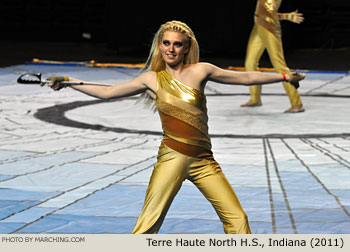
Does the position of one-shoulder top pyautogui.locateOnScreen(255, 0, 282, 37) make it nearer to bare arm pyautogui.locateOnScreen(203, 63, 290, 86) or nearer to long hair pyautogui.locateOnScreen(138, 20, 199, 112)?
bare arm pyautogui.locateOnScreen(203, 63, 290, 86)

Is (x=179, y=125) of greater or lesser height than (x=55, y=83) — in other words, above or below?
below

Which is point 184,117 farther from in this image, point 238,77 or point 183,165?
point 238,77

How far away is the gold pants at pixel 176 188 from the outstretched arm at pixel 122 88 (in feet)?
1.04

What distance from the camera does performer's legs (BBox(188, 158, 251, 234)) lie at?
110 inches

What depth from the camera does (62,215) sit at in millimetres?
3703

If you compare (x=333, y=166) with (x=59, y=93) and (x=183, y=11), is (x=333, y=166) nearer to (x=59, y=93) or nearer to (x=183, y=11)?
(x=59, y=93)

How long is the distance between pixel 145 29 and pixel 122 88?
1374 cm

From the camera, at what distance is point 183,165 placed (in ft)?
9.43

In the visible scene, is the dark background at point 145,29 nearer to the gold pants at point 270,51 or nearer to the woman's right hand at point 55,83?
the gold pants at point 270,51

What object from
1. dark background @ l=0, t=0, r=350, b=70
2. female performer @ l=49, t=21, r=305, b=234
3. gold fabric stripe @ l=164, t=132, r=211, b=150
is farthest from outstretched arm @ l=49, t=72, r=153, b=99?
dark background @ l=0, t=0, r=350, b=70

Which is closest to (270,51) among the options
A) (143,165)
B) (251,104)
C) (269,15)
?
(269,15)

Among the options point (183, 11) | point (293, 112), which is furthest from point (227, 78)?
point (183, 11)

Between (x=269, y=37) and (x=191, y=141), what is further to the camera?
(x=269, y=37)

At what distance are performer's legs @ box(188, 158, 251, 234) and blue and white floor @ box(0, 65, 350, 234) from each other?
2.06ft
